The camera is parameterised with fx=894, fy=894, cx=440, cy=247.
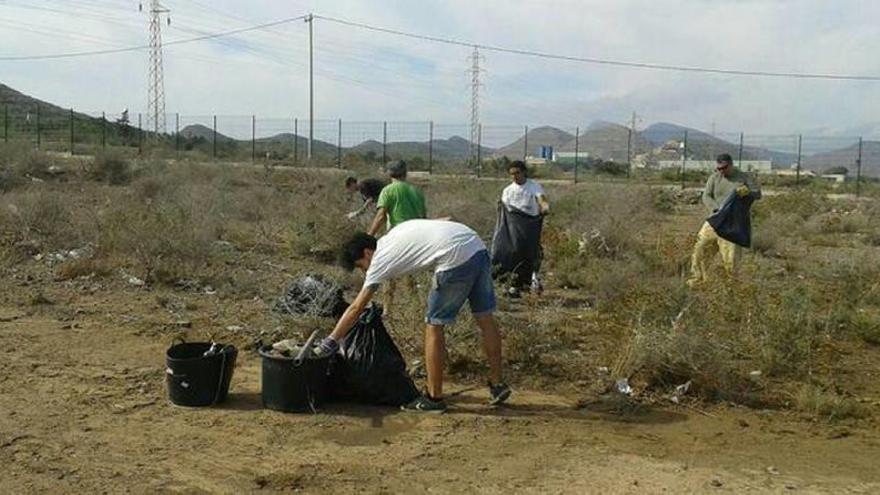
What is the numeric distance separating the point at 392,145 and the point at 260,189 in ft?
70.4

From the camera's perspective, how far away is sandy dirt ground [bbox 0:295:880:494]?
466cm

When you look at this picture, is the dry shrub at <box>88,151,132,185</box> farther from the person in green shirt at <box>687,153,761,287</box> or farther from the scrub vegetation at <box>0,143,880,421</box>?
the person in green shirt at <box>687,153,761,287</box>

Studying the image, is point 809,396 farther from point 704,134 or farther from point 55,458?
point 704,134

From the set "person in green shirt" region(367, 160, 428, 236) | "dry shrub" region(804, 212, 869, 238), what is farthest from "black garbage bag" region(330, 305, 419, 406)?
"dry shrub" region(804, 212, 869, 238)

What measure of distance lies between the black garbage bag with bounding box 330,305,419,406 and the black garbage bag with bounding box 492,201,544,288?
12.9ft

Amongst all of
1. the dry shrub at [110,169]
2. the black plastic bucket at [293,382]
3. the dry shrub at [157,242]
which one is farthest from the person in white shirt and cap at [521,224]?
the dry shrub at [110,169]

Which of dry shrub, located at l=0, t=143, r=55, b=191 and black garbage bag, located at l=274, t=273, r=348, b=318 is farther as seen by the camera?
dry shrub, located at l=0, t=143, r=55, b=191

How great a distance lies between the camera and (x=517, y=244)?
9781 millimetres

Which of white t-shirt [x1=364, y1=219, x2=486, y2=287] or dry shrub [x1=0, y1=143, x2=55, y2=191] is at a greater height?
dry shrub [x1=0, y1=143, x2=55, y2=191]

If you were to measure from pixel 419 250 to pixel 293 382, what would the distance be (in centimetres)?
116

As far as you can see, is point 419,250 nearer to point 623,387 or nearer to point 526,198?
point 623,387

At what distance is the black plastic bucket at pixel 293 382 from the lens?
5602 mm

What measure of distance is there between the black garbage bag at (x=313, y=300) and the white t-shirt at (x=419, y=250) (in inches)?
57.8

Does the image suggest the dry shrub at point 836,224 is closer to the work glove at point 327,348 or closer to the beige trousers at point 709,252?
the beige trousers at point 709,252
